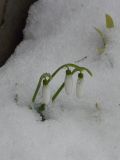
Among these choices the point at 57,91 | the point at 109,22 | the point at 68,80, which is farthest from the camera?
the point at 109,22

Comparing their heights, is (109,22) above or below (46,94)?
above

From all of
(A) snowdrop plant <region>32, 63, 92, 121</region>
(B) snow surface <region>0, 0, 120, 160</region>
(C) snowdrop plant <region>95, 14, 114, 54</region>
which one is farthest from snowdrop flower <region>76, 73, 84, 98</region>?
(C) snowdrop plant <region>95, 14, 114, 54</region>

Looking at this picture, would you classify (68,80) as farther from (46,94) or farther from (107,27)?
(107,27)

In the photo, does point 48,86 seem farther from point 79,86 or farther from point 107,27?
point 107,27

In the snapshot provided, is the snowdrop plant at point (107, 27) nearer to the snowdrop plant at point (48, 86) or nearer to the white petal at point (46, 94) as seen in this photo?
the snowdrop plant at point (48, 86)

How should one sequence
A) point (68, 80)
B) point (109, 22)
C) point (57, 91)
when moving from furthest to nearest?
1. point (109, 22)
2. point (57, 91)
3. point (68, 80)

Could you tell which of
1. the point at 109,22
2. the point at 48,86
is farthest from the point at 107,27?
the point at 48,86

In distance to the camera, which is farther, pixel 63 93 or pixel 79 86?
pixel 63 93

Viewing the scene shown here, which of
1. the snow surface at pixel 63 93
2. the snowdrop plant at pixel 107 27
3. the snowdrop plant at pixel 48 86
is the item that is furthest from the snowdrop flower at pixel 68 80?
the snowdrop plant at pixel 107 27


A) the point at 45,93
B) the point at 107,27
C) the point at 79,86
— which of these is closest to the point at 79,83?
the point at 79,86

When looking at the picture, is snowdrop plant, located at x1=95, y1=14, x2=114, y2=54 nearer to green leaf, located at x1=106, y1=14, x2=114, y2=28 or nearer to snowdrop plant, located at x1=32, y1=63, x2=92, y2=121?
green leaf, located at x1=106, y1=14, x2=114, y2=28
